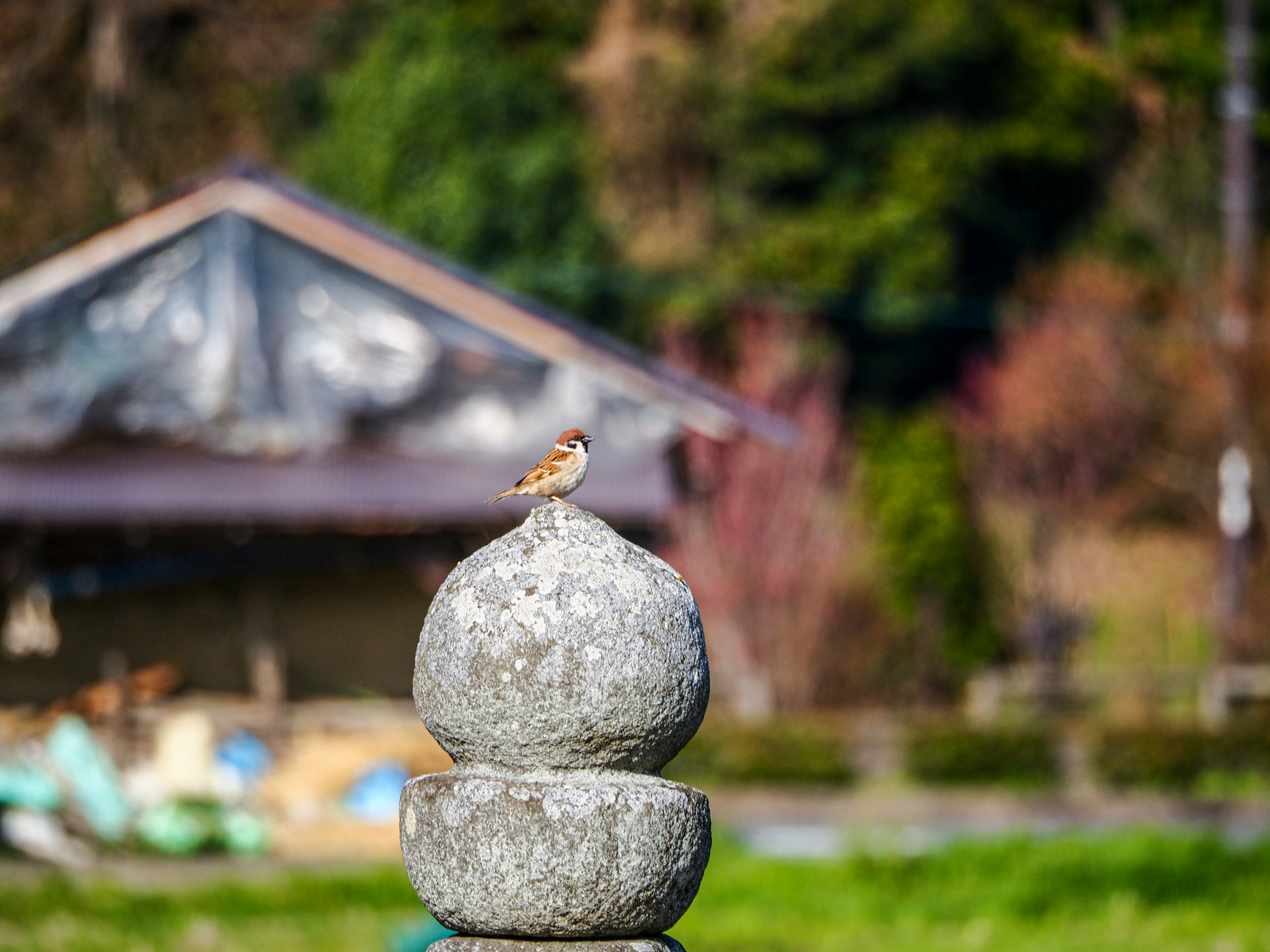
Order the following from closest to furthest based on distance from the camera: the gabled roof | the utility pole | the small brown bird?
the small brown bird < the gabled roof < the utility pole

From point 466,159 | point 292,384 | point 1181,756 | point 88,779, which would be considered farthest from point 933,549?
point 88,779

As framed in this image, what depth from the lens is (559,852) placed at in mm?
2996

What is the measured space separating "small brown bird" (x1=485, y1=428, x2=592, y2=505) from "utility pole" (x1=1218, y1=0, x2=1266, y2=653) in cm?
1918

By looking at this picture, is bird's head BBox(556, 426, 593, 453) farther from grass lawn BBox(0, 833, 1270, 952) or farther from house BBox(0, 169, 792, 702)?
house BBox(0, 169, 792, 702)

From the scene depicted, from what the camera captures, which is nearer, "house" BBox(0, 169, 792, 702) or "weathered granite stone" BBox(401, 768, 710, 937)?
"weathered granite stone" BBox(401, 768, 710, 937)

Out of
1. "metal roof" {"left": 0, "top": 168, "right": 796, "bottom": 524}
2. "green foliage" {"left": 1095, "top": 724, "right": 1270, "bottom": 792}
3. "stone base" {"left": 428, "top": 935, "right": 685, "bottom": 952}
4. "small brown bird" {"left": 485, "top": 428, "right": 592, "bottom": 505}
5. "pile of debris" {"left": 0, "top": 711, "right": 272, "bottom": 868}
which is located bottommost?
"green foliage" {"left": 1095, "top": 724, "right": 1270, "bottom": 792}

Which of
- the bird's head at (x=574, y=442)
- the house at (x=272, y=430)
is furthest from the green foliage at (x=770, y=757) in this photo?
the bird's head at (x=574, y=442)

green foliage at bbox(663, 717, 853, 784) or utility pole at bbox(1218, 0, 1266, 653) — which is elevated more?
utility pole at bbox(1218, 0, 1266, 653)

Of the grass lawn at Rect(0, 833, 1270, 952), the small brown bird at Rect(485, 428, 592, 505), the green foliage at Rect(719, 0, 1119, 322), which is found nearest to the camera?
the small brown bird at Rect(485, 428, 592, 505)

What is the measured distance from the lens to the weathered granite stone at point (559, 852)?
3.01 meters

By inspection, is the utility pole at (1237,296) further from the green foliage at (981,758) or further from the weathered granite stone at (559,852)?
the weathered granite stone at (559,852)

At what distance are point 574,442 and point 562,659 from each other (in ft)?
3.32

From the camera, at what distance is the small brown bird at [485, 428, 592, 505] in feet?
12.2

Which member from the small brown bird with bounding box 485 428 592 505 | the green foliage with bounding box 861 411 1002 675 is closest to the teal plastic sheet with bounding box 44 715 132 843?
the small brown bird with bounding box 485 428 592 505
